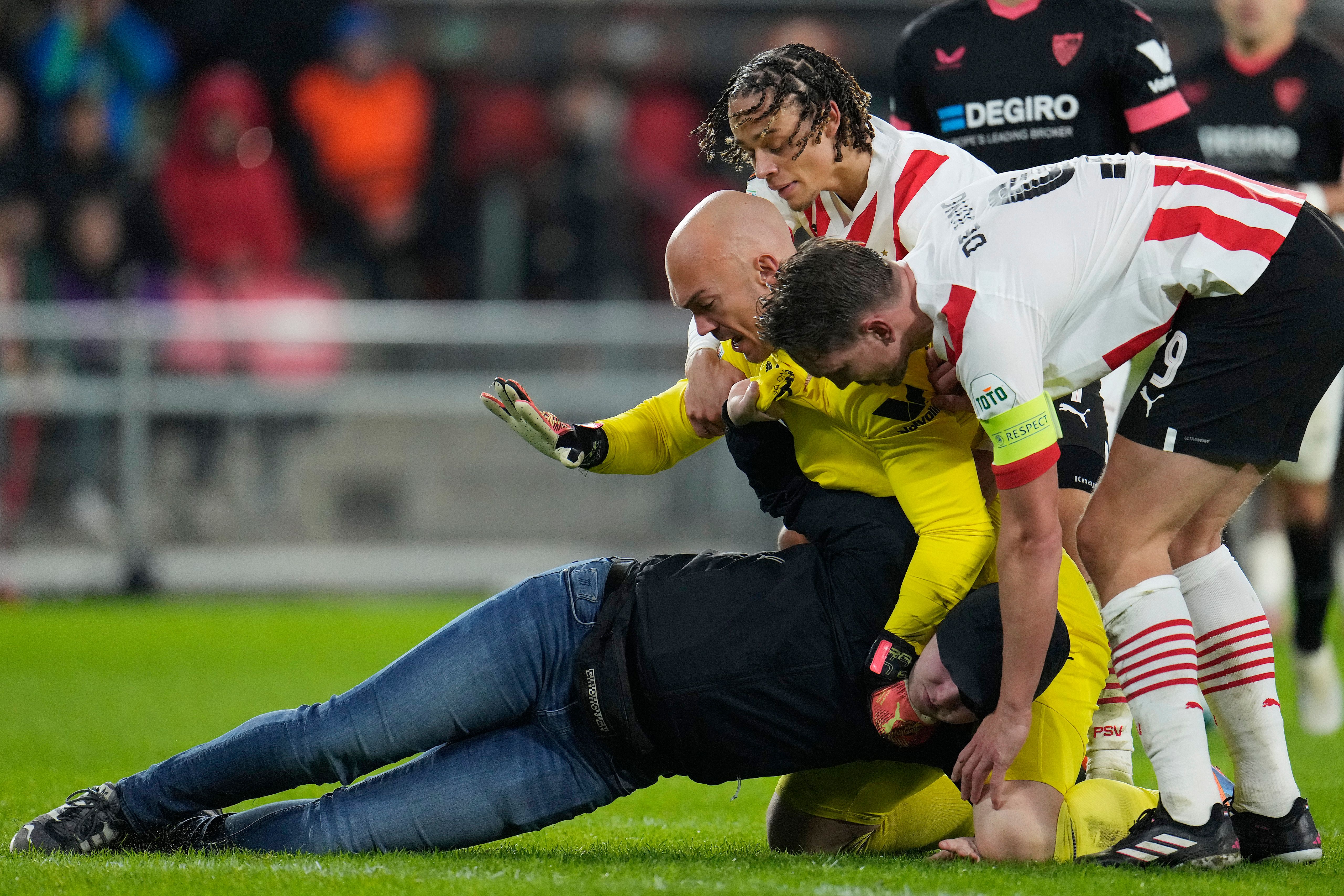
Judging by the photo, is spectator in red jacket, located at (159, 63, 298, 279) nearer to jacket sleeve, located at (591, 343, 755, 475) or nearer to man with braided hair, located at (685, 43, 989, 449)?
man with braided hair, located at (685, 43, 989, 449)

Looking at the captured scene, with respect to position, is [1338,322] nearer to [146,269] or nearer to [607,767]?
[607,767]

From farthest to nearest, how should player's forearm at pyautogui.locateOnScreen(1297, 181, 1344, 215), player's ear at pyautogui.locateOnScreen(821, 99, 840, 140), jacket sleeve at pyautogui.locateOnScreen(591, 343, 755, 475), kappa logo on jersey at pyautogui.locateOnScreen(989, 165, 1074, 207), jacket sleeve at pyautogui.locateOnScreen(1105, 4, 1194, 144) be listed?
player's forearm at pyautogui.locateOnScreen(1297, 181, 1344, 215) < jacket sleeve at pyautogui.locateOnScreen(1105, 4, 1194, 144) < player's ear at pyautogui.locateOnScreen(821, 99, 840, 140) < jacket sleeve at pyautogui.locateOnScreen(591, 343, 755, 475) < kappa logo on jersey at pyautogui.locateOnScreen(989, 165, 1074, 207)

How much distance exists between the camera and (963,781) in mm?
3498

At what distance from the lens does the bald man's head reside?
379cm

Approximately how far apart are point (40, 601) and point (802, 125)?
778 cm

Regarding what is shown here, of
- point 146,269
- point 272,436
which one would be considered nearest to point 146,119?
point 146,269

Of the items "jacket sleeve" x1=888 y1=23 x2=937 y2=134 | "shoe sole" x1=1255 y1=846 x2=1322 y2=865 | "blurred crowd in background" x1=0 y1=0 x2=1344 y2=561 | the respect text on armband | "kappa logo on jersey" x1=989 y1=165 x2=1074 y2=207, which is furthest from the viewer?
"blurred crowd in background" x1=0 y1=0 x2=1344 y2=561

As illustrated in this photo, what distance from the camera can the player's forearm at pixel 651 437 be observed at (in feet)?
13.6

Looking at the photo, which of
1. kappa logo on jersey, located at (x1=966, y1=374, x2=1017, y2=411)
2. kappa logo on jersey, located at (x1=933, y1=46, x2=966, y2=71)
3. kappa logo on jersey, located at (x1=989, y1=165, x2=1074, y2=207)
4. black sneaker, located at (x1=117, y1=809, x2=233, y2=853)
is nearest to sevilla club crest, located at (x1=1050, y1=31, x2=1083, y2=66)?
kappa logo on jersey, located at (x1=933, y1=46, x2=966, y2=71)

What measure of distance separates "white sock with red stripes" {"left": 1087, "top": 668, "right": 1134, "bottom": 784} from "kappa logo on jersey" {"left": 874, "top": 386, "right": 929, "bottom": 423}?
1191 millimetres

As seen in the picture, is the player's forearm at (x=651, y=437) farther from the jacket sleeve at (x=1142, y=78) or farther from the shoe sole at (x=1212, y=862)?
the jacket sleeve at (x=1142, y=78)

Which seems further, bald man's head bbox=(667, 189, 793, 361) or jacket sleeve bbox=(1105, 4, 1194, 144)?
jacket sleeve bbox=(1105, 4, 1194, 144)

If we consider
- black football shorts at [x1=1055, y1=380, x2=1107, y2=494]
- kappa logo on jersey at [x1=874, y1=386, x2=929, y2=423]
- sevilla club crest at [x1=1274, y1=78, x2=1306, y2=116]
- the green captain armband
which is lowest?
black football shorts at [x1=1055, y1=380, x2=1107, y2=494]

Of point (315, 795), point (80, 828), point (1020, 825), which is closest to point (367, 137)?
point (315, 795)
